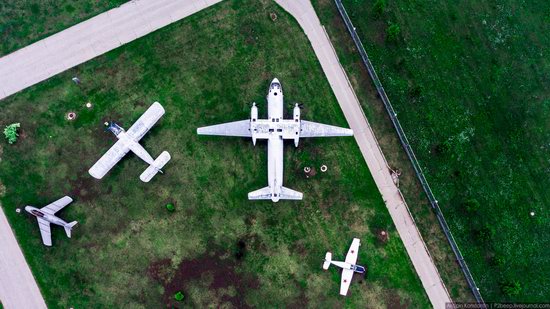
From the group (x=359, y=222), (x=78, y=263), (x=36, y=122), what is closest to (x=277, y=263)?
(x=359, y=222)

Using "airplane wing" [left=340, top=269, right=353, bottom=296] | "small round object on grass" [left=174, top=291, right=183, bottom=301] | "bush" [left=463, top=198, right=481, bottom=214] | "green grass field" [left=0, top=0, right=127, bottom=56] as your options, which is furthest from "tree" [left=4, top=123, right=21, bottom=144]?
"bush" [left=463, top=198, right=481, bottom=214]

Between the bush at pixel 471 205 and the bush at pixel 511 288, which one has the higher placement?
the bush at pixel 471 205

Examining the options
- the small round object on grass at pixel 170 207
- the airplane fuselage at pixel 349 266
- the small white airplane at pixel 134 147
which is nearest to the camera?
the small white airplane at pixel 134 147

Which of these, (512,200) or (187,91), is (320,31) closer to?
(187,91)

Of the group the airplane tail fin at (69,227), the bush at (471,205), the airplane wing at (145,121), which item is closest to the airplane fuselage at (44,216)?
the airplane tail fin at (69,227)

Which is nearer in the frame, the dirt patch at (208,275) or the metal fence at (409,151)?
the dirt patch at (208,275)

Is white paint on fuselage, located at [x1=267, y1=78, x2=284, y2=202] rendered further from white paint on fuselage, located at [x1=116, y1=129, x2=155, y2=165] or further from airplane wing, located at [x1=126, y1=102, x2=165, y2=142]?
white paint on fuselage, located at [x1=116, y1=129, x2=155, y2=165]

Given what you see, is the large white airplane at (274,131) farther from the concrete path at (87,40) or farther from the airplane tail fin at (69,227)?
the airplane tail fin at (69,227)
